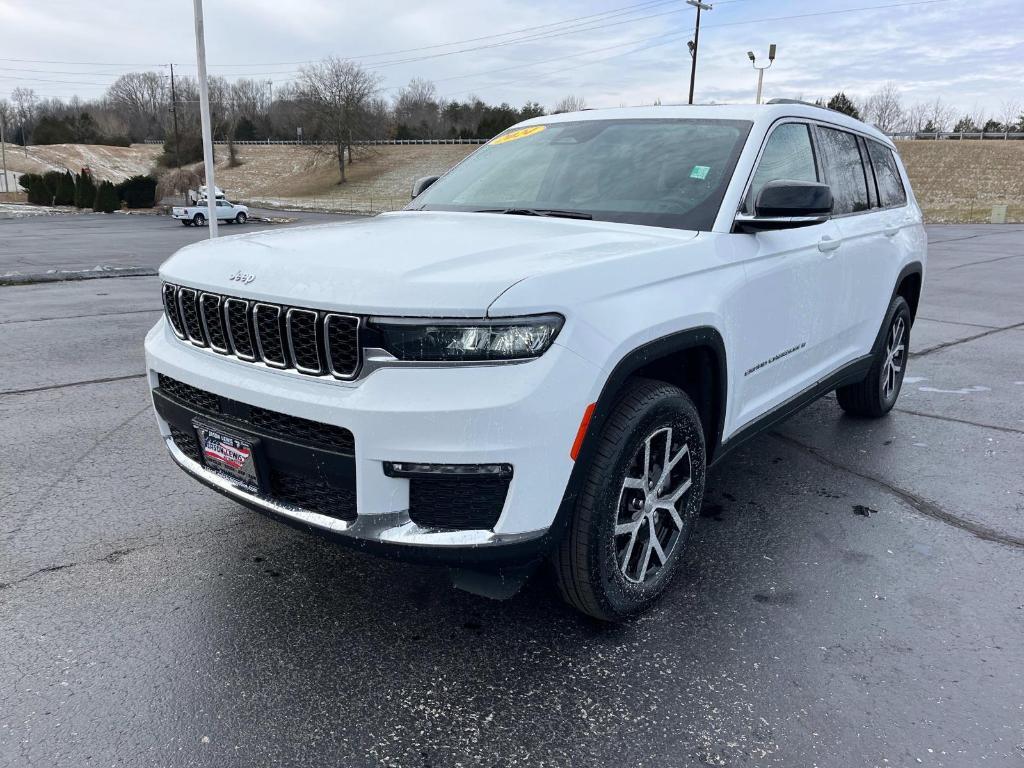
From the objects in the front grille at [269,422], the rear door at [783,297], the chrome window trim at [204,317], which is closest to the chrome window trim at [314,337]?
the front grille at [269,422]

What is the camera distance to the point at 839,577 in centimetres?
326

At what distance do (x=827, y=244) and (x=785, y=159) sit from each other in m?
0.48

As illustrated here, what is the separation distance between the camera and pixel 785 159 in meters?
3.73

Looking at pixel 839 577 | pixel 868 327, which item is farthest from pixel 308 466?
pixel 868 327

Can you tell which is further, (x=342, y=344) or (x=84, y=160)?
(x=84, y=160)

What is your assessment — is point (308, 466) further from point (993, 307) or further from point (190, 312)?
point (993, 307)

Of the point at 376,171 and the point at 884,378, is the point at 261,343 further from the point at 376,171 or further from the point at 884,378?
the point at 376,171

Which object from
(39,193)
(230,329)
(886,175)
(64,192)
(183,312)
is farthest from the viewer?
(39,193)

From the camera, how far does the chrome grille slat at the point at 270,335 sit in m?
2.46

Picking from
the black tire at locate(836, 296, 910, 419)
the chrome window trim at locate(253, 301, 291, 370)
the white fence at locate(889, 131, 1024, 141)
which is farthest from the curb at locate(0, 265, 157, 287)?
the white fence at locate(889, 131, 1024, 141)

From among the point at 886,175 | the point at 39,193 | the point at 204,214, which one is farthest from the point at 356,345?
the point at 39,193

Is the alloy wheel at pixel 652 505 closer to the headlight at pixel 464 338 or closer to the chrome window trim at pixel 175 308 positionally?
the headlight at pixel 464 338

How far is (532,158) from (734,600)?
91.8 inches

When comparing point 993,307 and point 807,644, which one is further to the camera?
point 993,307
